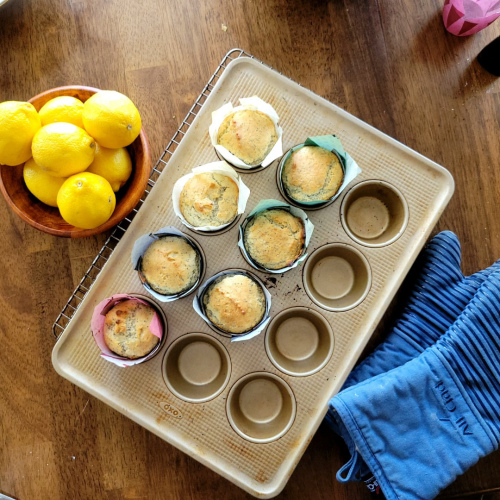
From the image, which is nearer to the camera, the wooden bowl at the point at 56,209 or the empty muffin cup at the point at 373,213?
the wooden bowl at the point at 56,209

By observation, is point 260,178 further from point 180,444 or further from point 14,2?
point 14,2

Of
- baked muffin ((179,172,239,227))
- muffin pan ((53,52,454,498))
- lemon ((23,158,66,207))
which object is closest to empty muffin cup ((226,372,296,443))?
muffin pan ((53,52,454,498))

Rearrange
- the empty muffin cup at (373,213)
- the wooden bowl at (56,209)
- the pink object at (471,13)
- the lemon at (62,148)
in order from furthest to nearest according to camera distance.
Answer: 1. the pink object at (471,13)
2. the empty muffin cup at (373,213)
3. the wooden bowl at (56,209)
4. the lemon at (62,148)

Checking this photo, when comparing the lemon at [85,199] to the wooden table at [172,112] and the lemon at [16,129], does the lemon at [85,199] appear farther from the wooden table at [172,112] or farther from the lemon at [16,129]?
the wooden table at [172,112]

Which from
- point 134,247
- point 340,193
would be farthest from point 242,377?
point 340,193

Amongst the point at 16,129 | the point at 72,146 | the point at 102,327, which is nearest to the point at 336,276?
the point at 102,327

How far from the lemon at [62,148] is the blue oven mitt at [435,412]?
896mm

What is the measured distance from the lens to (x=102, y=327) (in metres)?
1.18

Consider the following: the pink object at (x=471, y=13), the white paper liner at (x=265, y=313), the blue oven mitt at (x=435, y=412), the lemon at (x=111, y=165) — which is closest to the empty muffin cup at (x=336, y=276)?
the white paper liner at (x=265, y=313)

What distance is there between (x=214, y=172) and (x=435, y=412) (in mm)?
875

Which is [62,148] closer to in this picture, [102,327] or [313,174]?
[102,327]

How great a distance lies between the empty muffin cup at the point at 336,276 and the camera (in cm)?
122

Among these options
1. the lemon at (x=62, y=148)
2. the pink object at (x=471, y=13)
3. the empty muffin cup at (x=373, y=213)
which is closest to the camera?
the lemon at (x=62, y=148)

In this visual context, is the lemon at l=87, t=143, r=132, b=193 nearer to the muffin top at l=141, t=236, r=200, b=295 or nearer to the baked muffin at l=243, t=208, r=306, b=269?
the muffin top at l=141, t=236, r=200, b=295
